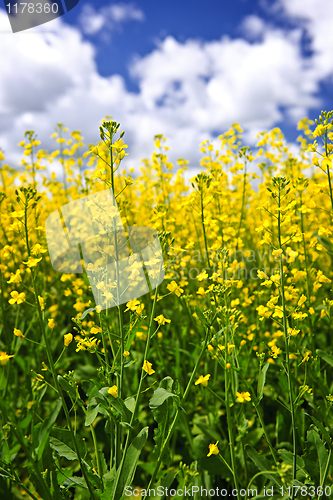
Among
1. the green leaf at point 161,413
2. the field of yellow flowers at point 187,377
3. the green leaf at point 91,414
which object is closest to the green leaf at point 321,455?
the field of yellow flowers at point 187,377

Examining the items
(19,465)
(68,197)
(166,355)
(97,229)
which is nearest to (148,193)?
(68,197)

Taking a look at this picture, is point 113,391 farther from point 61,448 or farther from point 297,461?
point 297,461

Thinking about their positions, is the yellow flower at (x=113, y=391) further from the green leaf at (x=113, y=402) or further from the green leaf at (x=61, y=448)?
the green leaf at (x=61, y=448)

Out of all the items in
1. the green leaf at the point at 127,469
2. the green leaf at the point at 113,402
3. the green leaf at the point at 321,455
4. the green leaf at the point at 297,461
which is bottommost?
the green leaf at the point at 297,461

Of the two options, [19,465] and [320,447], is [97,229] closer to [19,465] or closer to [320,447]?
[320,447]

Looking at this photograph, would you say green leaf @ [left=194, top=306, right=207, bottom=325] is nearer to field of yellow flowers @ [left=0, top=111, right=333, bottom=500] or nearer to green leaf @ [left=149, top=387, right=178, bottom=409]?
field of yellow flowers @ [left=0, top=111, right=333, bottom=500]

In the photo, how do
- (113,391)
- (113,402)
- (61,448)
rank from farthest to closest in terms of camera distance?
(61,448), (113,391), (113,402)

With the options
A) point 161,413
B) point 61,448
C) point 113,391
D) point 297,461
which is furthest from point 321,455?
point 61,448

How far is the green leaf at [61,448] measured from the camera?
5.84ft

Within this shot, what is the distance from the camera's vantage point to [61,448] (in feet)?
5.99

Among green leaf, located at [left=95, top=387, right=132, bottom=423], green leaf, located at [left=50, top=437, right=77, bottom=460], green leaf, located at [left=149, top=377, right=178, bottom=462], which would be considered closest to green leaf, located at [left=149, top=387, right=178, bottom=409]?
green leaf, located at [left=149, top=377, right=178, bottom=462]

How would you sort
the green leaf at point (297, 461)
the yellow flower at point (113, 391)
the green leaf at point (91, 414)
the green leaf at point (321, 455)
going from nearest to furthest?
the green leaf at point (91, 414)
the yellow flower at point (113, 391)
the green leaf at point (321, 455)
the green leaf at point (297, 461)

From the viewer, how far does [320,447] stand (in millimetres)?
1890

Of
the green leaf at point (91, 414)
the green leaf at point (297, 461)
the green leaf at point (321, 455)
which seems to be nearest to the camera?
the green leaf at point (91, 414)
